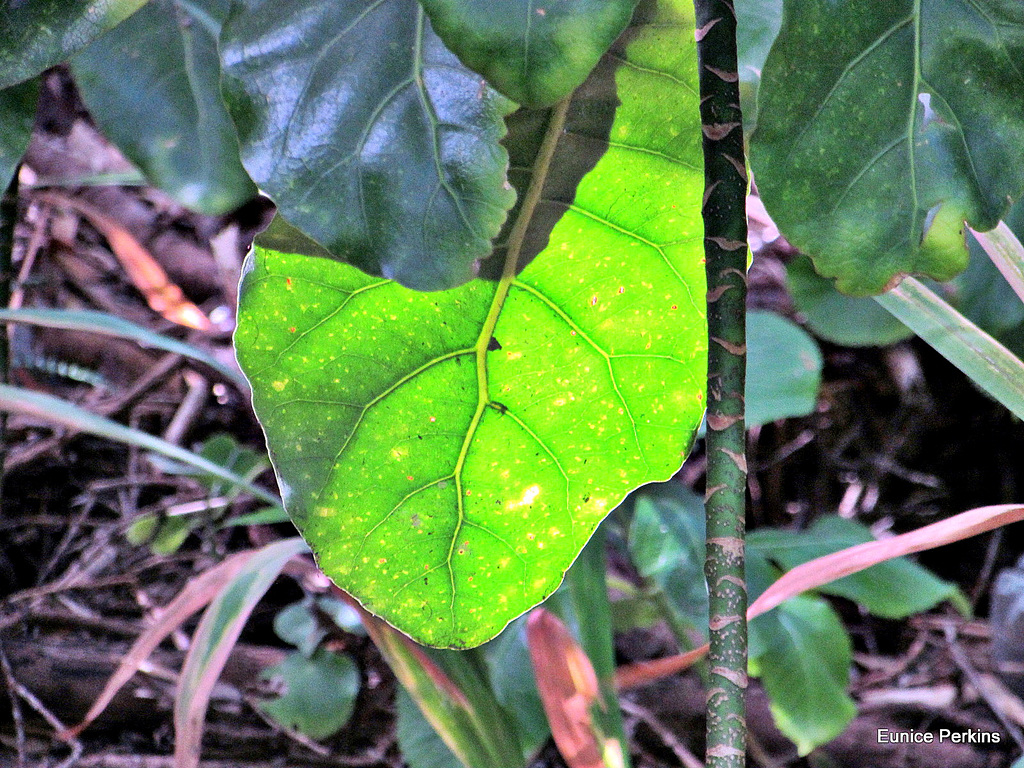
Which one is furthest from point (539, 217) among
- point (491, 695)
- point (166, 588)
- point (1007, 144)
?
point (166, 588)

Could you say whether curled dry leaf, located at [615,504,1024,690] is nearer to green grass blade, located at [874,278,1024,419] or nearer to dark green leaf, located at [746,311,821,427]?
green grass blade, located at [874,278,1024,419]

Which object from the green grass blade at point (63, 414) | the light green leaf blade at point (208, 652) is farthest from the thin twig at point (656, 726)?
the green grass blade at point (63, 414)

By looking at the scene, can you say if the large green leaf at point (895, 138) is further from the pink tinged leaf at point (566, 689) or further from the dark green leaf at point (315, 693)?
the dark green leaf at point (315, 693)

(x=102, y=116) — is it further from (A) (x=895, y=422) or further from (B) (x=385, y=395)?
(A) (x=895, y=422)

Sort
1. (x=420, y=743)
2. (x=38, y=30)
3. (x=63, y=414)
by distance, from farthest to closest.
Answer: (x=420, y=743), (x=63, y=414), (x=38, y=30)

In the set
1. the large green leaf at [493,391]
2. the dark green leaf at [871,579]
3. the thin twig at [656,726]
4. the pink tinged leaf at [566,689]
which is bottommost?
the thin twig at [656,726]

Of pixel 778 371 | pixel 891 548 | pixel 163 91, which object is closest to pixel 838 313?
pixel 778 371

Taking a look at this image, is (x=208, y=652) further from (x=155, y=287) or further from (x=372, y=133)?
(x=155, y=287)

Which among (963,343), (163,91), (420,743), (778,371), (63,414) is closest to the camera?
(963,343)
